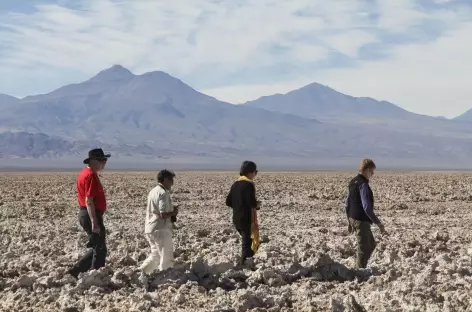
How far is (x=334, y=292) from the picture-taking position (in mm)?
7422

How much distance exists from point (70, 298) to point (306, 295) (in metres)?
2.24

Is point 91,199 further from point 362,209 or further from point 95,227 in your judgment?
point 362,209

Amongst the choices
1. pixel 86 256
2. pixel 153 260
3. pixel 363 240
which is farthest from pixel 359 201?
pixel 86 256

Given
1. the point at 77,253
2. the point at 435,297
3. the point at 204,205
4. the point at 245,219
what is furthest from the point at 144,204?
the point at 435,297

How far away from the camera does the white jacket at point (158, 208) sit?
7777 mm

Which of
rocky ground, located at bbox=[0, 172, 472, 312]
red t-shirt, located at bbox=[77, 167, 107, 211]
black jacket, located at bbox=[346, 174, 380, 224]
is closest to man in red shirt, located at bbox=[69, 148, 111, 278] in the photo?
red t-shirt, located at bbox=[77, 167, 107, 211]

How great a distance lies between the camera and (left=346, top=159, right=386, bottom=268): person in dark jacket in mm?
8133

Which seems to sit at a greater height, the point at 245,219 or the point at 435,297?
the point at 245,219

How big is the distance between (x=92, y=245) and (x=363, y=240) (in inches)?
115

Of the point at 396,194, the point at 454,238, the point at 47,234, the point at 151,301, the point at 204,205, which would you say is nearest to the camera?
the point at 151,301

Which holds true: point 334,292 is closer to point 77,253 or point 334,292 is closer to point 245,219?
point 245,219

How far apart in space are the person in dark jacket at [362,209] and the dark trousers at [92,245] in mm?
2693

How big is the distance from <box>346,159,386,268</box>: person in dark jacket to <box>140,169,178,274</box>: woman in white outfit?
195 cm

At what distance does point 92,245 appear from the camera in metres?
Result: 7.96
